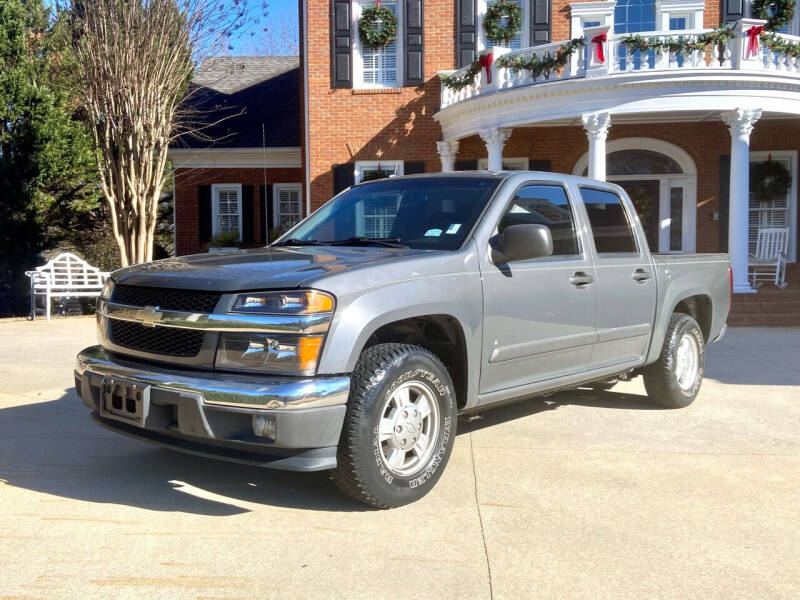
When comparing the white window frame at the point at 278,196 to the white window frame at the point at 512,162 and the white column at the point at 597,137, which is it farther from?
the white column at the point at 597,137

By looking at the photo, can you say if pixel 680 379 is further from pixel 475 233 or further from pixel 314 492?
pixel 314 492

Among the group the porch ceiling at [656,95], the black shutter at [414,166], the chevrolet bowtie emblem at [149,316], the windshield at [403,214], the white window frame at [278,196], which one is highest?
the porch ceiling at [656,95]

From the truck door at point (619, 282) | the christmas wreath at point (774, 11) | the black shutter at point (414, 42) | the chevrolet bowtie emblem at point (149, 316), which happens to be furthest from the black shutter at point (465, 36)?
the chevrolet bowtie emblem at point (149, 316)

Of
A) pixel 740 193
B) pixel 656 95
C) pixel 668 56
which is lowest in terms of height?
pixel 740 193

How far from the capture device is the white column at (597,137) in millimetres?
14266

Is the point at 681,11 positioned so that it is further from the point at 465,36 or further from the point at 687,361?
the point at 687,361

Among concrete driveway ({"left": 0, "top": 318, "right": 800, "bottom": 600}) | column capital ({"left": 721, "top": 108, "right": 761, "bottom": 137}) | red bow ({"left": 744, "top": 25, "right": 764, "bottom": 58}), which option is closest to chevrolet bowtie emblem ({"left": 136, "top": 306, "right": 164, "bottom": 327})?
concrete driveway ({"left": 0, "top": 318, "right": 800, "bottom": 600})

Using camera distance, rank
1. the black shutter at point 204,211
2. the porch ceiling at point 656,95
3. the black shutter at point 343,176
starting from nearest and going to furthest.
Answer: the porch ceiling at point 656,95, the black shutter at point 343,176, the black shutter at point 204,211

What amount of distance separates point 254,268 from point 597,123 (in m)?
11.8

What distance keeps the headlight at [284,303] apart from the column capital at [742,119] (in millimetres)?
12718

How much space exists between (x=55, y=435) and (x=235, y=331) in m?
2.66

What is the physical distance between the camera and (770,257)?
52.9 feet

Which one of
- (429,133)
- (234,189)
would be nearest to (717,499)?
(429,133)

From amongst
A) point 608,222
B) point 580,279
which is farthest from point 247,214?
point 580,279
